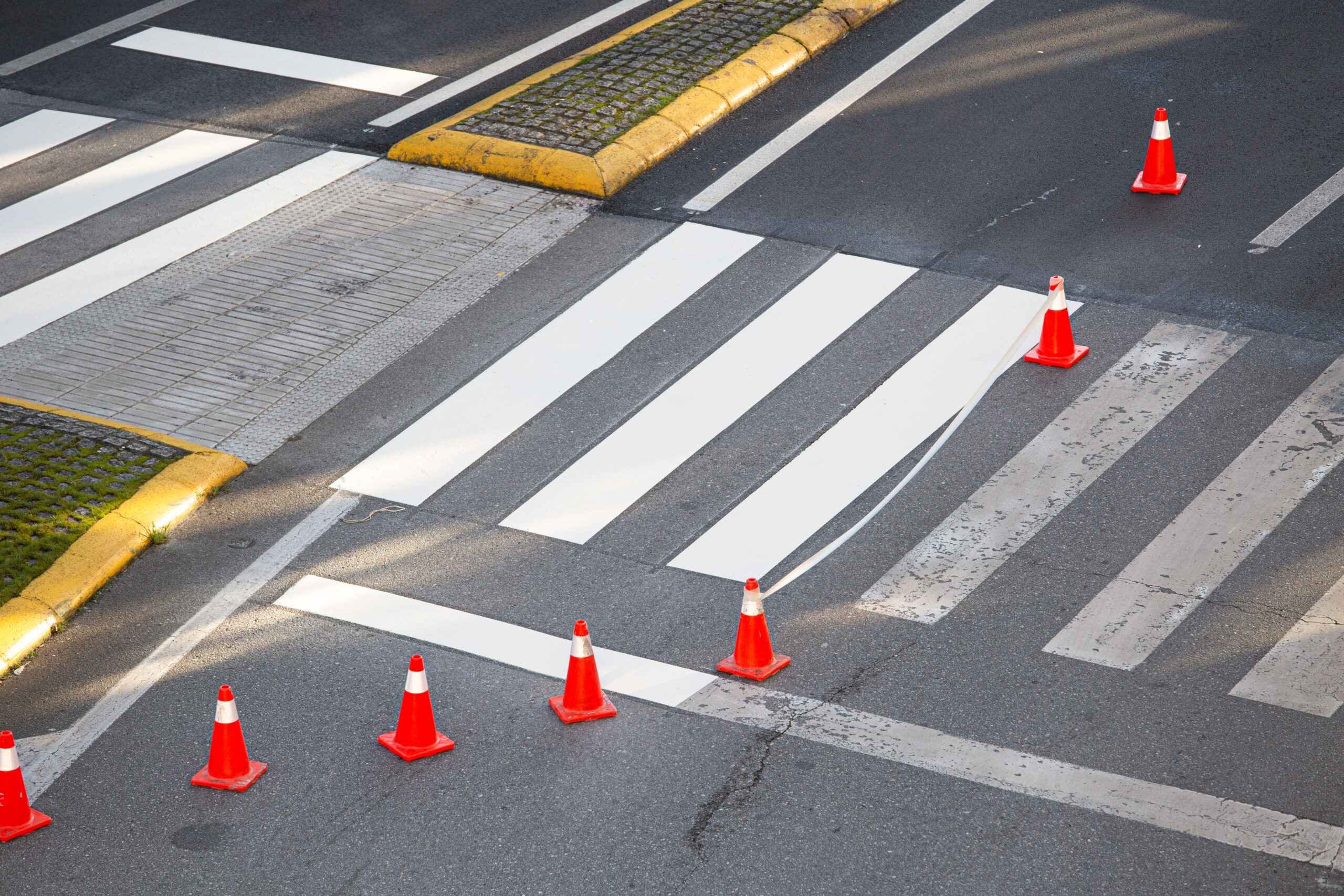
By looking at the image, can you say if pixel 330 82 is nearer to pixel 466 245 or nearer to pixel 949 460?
pixel 466 245

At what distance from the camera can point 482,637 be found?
710 centimetres

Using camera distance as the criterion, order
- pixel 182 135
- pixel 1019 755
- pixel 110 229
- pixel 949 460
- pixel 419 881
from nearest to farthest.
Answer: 1. pixel 419 881
2. pixel 1019 755
3. pixel 949 460
4. pixel 110 229
5. pixel 182 135

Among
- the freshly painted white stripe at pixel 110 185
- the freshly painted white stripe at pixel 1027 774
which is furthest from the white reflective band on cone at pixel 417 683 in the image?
the freshly painted white stripe at pixel 110 185

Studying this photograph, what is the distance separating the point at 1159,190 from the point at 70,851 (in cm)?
829

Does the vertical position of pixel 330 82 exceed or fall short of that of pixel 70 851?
it exceeds it

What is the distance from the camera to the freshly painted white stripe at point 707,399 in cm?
802

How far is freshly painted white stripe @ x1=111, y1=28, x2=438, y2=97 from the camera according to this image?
42.8 ft

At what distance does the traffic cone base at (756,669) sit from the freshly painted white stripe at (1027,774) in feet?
0.15

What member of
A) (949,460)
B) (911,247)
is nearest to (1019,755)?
(949,460)

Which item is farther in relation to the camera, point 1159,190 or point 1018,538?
point 1159,190

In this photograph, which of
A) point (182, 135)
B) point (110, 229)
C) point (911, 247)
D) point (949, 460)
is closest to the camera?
point (949, 460)

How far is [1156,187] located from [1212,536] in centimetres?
401

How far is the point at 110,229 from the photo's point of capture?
11.0 m

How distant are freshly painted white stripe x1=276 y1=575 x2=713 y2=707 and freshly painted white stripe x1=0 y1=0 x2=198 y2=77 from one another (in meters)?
8.56
